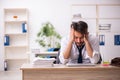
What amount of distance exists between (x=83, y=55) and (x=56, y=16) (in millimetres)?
3891

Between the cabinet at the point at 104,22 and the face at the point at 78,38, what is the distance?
3.75m

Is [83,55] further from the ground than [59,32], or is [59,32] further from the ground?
[59,32]

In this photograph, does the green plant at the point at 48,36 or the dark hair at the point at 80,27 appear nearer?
the dark hair at the point at 80,27

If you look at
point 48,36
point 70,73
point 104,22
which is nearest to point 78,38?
point 70,73

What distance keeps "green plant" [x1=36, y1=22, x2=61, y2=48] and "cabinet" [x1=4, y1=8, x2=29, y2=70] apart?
0.46 meters

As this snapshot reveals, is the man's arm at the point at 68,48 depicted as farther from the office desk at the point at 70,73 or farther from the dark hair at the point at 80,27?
the office desk at the point at 70,73

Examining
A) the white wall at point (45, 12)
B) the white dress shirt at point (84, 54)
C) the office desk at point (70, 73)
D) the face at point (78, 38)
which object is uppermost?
the white wall at point (45, 12)

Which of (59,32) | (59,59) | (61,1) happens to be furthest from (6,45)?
(59,59)

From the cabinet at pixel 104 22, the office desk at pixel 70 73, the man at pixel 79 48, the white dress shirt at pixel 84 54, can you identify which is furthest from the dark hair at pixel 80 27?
the cabinet at pixel 104 22

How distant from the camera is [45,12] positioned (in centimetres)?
687

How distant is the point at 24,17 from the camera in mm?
6867

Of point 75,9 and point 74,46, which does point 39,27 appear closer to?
point 75,9

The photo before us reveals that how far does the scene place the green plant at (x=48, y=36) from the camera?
6.50 meters

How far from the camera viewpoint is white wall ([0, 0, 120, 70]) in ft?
22.5
